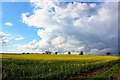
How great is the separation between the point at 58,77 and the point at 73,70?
3.82 meters

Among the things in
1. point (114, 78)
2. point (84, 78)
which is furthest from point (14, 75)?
point (114, 78)

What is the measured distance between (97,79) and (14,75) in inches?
284

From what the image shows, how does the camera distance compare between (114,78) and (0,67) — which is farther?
(0,67)

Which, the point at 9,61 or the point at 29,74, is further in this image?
the point at 9,61

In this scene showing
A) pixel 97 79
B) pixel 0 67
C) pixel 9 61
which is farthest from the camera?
pixel 9 61

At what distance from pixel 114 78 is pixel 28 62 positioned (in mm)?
12273

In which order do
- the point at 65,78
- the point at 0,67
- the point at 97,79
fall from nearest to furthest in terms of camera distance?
the point at 97,79 → the point at 65,78 → the point at 0,67

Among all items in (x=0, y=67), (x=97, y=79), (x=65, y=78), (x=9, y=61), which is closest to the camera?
(x=97, y=79)

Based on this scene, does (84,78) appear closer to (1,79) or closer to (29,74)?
(29,74)

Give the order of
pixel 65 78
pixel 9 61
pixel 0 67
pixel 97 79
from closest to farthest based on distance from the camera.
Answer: pixel 97 79 → pixel 65 78 → pixel 0 67 → pixel 9 61

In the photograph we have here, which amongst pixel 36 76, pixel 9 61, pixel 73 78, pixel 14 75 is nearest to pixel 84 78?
pixel 73 78

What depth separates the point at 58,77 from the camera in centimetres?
2831

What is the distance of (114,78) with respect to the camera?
26609 mm

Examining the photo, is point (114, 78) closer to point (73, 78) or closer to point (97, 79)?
point (97, 79)
